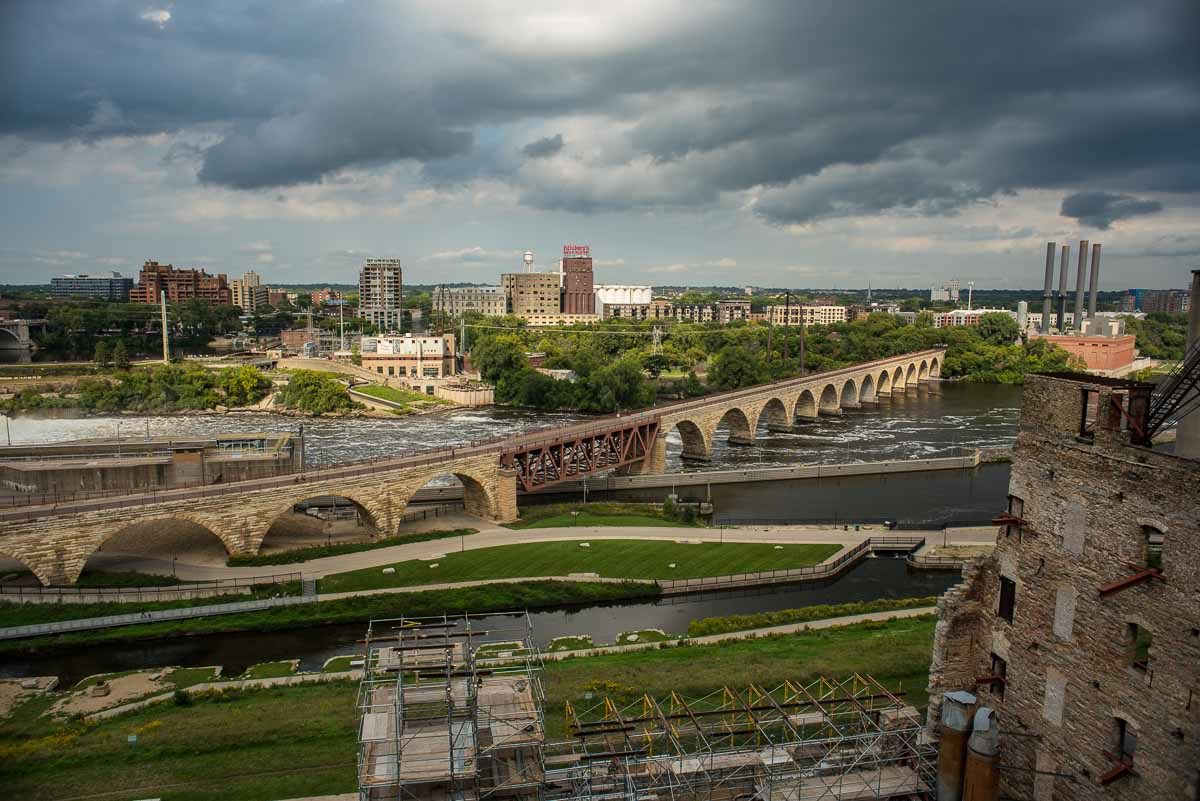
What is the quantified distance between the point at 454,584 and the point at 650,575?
11.2 m

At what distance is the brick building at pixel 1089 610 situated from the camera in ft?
52.9

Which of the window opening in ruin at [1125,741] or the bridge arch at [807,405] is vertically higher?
the window opening in ruin at [1125,741]

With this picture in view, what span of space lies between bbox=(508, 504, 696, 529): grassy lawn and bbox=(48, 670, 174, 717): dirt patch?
25.9 metres

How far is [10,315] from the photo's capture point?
18150 centimetres

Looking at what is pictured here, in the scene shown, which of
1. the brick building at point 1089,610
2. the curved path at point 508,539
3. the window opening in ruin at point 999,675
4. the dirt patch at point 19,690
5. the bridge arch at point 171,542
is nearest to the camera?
the brick building at point 1089,610

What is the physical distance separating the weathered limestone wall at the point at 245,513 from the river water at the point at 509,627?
633cm

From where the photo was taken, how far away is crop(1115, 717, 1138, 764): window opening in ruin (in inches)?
674

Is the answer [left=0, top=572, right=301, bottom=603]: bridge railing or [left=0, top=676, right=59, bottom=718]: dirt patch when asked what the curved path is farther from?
[left=0, top=676, right=59, bottom=718]: dirt patch


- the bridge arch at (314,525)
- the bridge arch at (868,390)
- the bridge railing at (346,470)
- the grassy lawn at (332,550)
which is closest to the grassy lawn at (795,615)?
the grassy lawn at (332,550)

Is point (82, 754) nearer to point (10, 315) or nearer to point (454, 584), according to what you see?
point (454, 584)

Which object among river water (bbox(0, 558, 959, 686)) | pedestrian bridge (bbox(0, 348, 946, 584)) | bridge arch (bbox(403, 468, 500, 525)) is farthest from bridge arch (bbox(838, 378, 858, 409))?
bridge arch (bbox(403, 468, 500, 525))

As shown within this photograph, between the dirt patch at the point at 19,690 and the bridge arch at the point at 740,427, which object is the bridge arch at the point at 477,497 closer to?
the dirt patch at the point at 19,690

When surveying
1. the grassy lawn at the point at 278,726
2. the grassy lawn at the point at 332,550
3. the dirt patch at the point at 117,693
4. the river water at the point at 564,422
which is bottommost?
the river water at the point at 564,422

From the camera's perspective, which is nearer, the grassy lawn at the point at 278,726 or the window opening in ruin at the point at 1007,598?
the window opening in ruin at the point at 1007,598
